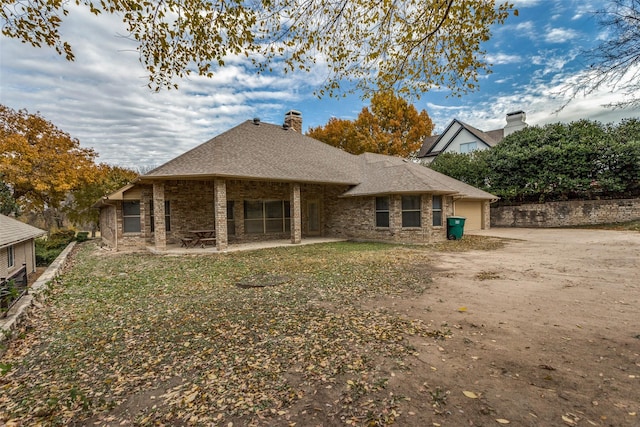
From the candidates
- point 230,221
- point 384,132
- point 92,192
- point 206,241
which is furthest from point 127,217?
point 384,132

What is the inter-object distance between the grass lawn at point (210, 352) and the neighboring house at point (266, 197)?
590 centimetres

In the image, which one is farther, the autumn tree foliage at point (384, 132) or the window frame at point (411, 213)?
the autumn tree foliage at point (384, 132)

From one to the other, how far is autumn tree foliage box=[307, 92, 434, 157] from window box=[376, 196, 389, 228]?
16.3 m

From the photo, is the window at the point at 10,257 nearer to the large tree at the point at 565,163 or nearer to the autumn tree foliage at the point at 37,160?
the autumn tree foliage at the point at 37,160

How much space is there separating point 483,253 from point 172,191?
12673 millimetres

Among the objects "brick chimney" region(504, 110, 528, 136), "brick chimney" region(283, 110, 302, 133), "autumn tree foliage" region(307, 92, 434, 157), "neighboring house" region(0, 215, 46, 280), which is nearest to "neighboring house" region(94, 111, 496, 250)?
"brick chimney" region(283, 110, 302, 133)

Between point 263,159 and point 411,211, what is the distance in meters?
7.02

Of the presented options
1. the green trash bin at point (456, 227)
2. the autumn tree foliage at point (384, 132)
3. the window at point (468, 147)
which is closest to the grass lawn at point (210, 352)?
the green trash bin at point (456, 227)

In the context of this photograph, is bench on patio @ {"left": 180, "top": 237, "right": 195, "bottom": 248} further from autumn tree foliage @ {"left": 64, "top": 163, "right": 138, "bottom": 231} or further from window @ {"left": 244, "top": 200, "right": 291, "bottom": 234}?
autumn tree foliage @ {"left": 64, "top": 163, "right": 138, "bottom": 231}

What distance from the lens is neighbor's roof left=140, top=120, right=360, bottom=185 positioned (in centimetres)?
1170

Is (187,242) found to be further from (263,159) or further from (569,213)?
(569,213)

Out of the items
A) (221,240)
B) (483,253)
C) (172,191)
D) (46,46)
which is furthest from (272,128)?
(46,46)

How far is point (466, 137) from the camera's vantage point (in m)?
27.2

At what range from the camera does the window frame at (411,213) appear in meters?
13.5
